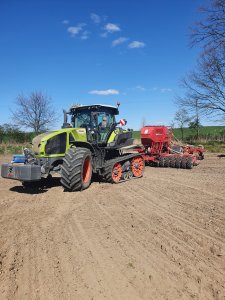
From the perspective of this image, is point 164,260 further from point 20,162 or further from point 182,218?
point 20,162

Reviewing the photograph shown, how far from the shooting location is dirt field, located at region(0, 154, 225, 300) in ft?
11.8

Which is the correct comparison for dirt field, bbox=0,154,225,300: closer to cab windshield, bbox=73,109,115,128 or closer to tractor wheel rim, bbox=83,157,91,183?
tractor wheel rim, bbox=83,157,91,183

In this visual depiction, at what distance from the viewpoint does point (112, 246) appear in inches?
187

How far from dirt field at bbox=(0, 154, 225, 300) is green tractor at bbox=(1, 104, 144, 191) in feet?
2.18

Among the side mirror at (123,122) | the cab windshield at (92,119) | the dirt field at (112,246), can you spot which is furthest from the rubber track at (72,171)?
the side mirror at (123,122)

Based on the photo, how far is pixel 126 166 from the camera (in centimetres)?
1119

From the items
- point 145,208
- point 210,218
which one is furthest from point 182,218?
point 145,208

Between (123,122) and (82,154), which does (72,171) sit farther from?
(123,122)

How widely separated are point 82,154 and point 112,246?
4255mm

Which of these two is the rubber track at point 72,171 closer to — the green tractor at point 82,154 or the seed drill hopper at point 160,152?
the green tractor at point 82,154

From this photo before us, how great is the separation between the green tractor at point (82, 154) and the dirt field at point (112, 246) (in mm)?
663

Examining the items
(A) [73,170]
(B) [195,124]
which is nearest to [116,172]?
(A) [73,170]

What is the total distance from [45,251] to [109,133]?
21.4ft

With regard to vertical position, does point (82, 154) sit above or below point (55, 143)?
below
